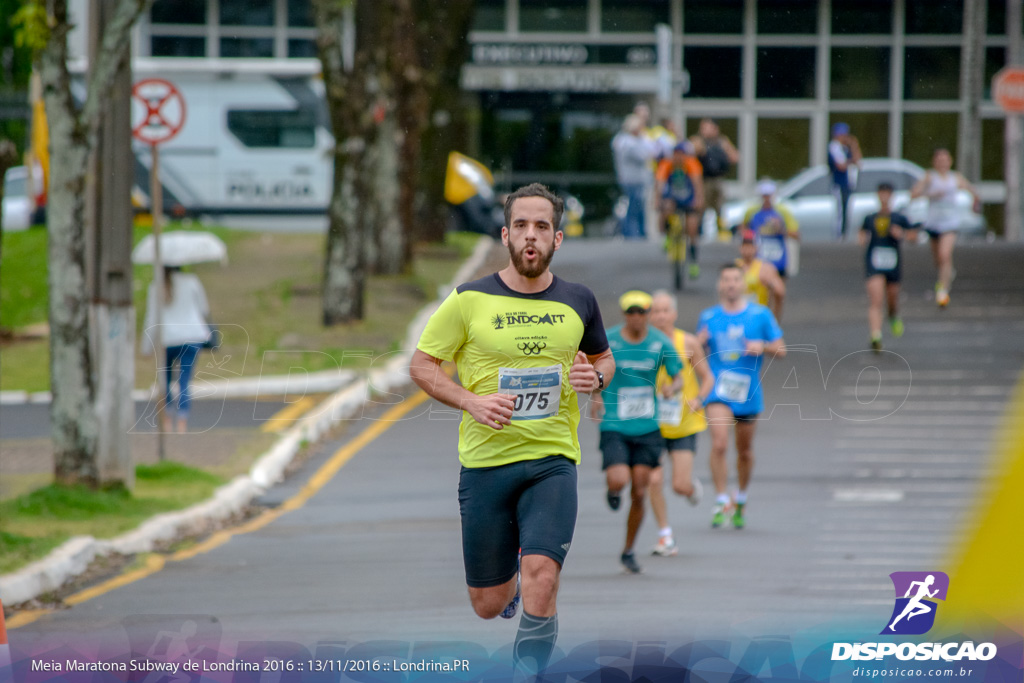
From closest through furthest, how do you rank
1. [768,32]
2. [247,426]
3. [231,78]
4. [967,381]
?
[768,32] < [247,426] < [967,381] < [231,78]

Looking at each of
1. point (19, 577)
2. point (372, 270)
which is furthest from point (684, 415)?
point (372, 270)

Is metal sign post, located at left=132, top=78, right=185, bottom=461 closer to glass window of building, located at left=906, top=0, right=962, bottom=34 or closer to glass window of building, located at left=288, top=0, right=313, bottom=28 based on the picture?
glass window of building, located at left=906, top=0, right=962, bottom=34

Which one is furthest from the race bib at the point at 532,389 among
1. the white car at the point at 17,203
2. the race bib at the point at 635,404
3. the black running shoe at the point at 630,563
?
the white car at the point at 17,203

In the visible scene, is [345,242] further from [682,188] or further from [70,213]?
→ [70,213]

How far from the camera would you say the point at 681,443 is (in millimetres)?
9602

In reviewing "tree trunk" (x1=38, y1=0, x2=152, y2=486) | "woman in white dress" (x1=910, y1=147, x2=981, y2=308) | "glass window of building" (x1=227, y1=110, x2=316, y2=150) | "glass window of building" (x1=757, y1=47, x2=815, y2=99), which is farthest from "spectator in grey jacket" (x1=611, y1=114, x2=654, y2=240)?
"glass window of building" (x1=227, y1=110, x2=316, y2=150)

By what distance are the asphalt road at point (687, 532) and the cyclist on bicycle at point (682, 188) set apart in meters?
0.67

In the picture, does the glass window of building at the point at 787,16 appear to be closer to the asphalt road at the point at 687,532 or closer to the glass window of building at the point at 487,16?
the asphalt road at the point at 687,532

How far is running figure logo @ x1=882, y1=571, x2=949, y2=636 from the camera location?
235 inches

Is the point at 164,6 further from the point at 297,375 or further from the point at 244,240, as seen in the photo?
the point at 297,375

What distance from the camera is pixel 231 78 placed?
27984mm

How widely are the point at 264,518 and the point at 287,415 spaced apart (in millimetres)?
4162

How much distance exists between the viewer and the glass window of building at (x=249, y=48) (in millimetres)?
29578

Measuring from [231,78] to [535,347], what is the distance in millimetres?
23649
